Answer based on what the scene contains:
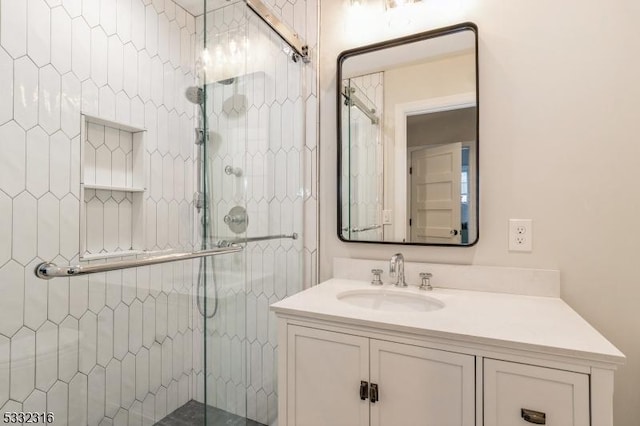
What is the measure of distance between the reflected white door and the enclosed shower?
0.54 meters

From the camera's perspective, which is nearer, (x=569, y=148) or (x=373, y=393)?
(x=373, y=393)

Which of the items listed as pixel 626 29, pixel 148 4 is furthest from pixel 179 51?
pixel 626 29

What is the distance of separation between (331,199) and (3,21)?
1.48 metres

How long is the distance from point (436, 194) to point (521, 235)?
357 mm

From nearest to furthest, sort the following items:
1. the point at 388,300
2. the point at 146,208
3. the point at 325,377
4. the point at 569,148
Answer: the point at 325,377
the point at 569,148
the point at 388,300
the point at 146,208

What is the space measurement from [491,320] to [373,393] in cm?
41

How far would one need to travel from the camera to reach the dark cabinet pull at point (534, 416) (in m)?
0.77

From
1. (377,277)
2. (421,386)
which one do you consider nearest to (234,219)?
(377,277)

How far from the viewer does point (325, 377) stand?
40.2 inches

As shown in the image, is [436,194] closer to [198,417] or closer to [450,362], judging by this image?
[450,362]

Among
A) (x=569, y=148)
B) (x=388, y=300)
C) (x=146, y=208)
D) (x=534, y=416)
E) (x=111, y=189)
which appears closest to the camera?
(x=534, y=416)

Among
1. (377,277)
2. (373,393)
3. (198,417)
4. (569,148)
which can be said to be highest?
(569,148)

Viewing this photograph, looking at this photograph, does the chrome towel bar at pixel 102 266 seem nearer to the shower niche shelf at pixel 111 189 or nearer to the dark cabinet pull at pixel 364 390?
the shower niche shelf at pixel 111 189

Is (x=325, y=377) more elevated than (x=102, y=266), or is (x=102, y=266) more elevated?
(x=102, y=266)
